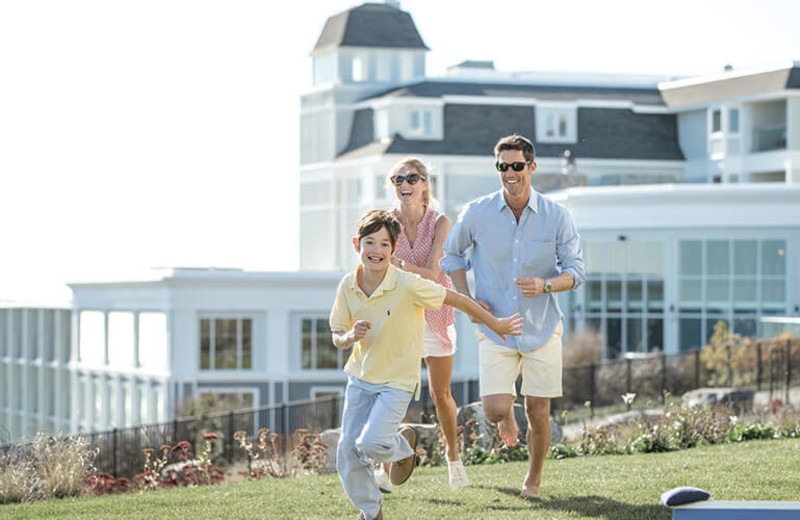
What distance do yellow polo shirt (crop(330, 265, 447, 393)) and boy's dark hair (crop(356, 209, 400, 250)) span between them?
0.22 meters

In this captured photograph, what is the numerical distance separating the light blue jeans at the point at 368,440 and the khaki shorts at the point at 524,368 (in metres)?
0.92

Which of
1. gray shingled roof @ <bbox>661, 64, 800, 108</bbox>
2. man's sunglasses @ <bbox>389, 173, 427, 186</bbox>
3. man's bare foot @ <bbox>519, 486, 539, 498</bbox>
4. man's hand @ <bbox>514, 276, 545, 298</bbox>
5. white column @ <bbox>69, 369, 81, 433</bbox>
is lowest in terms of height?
white column @ <bbox>69, 369, 81, 433</bbox>

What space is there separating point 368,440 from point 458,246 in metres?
1.67

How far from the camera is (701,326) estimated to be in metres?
34.2

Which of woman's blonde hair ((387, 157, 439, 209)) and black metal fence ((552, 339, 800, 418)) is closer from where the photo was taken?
woman's blonde hair ((387, 157, 439, 209))

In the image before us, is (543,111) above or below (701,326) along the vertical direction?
above

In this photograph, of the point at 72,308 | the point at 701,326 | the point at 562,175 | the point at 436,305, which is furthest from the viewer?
the point at 562,175

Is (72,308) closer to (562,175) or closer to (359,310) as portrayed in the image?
(562,175)

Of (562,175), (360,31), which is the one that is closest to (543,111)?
(562,175)

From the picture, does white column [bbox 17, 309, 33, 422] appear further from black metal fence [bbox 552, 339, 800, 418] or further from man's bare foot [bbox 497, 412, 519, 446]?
man's bare foot [bbox 497, 412, 519, 446]

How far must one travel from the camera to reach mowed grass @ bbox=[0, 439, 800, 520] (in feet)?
28.2

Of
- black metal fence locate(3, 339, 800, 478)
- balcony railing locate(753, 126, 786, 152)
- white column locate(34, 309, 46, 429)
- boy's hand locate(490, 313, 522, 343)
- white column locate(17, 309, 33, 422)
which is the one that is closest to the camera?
boy's hand locate(490, 313, 522, 343)

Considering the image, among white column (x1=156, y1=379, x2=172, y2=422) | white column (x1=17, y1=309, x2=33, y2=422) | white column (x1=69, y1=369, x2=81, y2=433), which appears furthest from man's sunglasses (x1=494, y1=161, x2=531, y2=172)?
white column (x1=17, y1=309, x2=33, y2=422)

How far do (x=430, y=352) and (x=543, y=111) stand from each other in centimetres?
4220
